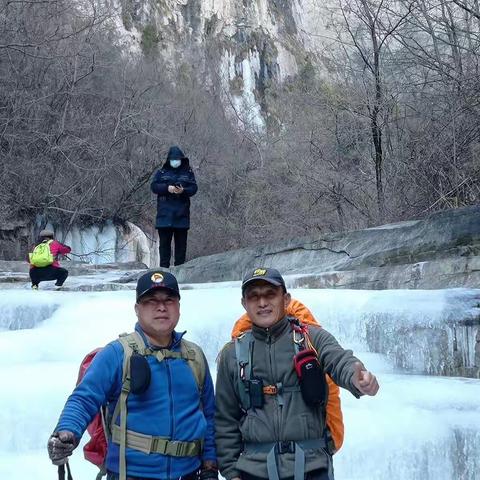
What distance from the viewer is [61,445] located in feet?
8.21

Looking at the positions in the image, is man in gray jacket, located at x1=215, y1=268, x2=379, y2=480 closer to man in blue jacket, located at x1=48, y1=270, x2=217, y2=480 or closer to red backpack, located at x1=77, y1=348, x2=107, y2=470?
man in blue jacket, located at x1=48, y1=270, x2=217, y2=480

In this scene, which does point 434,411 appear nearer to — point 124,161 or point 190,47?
point 124,161

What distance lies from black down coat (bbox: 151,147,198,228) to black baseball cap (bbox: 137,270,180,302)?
606cm

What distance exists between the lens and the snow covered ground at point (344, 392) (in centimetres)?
480

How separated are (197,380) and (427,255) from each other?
5541mm

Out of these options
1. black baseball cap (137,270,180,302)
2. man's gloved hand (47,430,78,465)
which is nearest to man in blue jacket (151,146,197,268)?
black baseball cap (137,270,180,302)

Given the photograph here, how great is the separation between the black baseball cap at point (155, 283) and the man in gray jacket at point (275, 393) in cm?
28

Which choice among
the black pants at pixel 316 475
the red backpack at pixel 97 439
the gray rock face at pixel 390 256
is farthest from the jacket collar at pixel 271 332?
the gray rock face at pixel 390 256

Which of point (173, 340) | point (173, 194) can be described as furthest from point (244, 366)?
point (173, 194)

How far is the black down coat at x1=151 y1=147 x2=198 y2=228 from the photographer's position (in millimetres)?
8984

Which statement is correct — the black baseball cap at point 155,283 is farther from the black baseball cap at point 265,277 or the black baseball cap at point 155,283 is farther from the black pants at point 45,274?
the black pants at point 45,274

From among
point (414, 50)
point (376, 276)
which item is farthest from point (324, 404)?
point (414, 50)

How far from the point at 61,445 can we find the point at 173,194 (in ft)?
21.8

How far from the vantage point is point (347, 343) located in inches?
Result: 260
